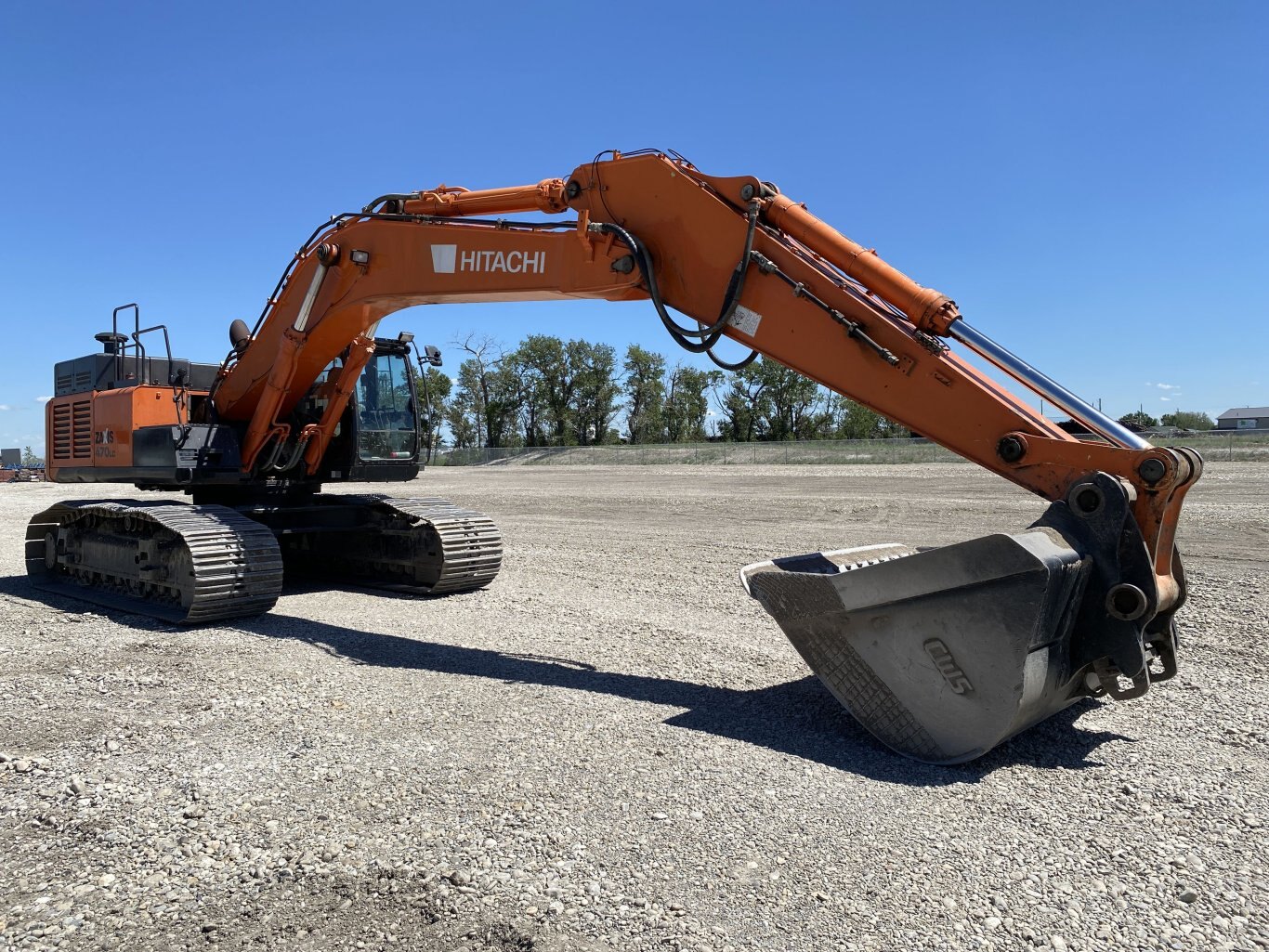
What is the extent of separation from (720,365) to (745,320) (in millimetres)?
467

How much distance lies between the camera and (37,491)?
3181cm

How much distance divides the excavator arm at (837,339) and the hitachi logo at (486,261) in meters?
0.01

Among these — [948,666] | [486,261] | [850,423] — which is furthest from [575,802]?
[850,423]

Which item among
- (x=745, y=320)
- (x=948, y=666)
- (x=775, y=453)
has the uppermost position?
(x=745, y=320)

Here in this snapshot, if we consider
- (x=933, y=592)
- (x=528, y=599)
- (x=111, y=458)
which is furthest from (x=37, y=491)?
(x=933, y=592)

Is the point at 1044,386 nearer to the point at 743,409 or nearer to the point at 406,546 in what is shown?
the point at 406,546

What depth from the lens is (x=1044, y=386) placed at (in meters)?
5.21

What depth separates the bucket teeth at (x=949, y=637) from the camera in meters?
4.40

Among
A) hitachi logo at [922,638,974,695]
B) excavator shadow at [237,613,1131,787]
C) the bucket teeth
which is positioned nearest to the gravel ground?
excavator shadow at [237,613,1131,787]

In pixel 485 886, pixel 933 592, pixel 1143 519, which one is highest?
pixel 1143 519

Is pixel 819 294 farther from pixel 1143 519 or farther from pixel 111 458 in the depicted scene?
pixel 111 458

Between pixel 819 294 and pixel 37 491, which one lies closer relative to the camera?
pixel 819 294

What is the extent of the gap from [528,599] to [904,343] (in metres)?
5.09

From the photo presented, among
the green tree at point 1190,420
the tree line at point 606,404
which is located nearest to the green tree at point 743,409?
the tree line at point 606,404
